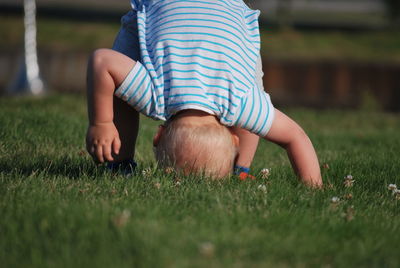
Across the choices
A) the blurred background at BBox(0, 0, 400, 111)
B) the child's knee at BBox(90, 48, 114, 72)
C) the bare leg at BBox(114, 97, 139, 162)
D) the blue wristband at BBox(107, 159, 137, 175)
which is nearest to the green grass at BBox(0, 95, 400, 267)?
the blue wristband at BBox(107, 159, 137, 175)

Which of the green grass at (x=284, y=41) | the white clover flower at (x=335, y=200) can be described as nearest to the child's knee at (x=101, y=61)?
the white clover flower at (x=335, y=200)

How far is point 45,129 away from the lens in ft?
17.1

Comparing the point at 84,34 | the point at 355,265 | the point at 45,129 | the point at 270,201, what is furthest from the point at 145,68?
the point at 84,34

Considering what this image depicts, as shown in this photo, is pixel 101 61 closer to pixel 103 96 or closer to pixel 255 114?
pixel 103 96

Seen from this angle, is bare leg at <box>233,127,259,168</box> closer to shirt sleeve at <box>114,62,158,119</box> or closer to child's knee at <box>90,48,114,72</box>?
shirt sleeve at <box>114,62,158,119</box>

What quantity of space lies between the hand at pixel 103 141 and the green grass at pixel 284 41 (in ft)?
45.0

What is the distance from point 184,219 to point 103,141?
799 mm

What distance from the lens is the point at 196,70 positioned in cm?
341

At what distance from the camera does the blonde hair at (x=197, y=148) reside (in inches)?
132

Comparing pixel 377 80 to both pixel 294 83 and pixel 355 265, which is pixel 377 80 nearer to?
pixel 294 83

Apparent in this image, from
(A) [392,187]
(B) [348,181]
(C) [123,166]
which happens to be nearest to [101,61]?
(C) [123,166]

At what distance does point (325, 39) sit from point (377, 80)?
6.91 metres

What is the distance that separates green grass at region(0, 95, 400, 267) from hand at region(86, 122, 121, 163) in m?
0.17

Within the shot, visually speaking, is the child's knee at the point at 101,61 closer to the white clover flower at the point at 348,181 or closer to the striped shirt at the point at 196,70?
the striped shirt at the point at 196,70
